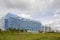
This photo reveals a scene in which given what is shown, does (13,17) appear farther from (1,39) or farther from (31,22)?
Result: (1,39)

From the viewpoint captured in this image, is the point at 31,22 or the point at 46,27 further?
the point at 46,27

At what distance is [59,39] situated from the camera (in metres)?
13.9

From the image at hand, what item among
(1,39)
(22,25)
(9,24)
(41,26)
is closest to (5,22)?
(9,24)

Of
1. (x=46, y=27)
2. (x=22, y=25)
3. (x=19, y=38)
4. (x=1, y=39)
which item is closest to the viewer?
(x=1, y=39)

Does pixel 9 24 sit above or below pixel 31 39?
above

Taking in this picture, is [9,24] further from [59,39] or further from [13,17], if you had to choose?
[59,39]

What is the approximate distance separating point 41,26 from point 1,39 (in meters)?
24.8

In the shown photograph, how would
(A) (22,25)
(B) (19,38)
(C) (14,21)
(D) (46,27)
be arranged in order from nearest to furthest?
(B) (19,38) < (C) (14,21) < (A) (22,25) < (D) (46,27)

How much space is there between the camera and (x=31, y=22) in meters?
30.6

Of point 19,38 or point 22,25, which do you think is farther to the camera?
point 22,25

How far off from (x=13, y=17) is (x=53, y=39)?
35.0 feet

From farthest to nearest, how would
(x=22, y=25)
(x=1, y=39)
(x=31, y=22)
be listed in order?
(x=31, y=22) → (x=22, y=25) → (x=1, y=39)

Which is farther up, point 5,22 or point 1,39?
point 5,22

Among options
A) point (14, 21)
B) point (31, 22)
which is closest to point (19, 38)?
point (14, 21)
